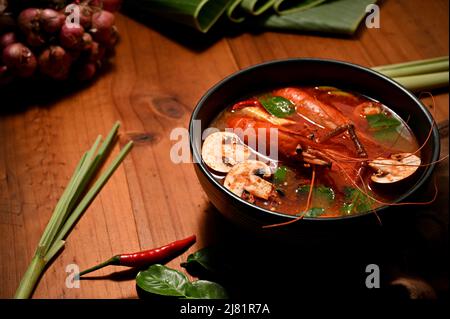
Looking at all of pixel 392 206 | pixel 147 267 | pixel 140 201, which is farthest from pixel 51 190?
pixel 392 206

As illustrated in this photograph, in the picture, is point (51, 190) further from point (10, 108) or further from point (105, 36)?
point (105, 36)

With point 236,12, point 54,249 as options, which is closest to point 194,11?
point 236,12

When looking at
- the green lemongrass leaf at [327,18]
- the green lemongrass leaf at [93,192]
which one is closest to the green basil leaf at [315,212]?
the green lemongrass leaf at [93,192]

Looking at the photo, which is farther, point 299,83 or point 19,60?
point 19,60

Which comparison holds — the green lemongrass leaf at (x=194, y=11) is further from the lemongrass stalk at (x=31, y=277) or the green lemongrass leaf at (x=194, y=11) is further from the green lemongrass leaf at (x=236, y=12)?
the lemongrass stalk at (x=31, y=277)

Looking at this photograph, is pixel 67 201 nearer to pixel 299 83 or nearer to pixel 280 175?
pixel 280 175

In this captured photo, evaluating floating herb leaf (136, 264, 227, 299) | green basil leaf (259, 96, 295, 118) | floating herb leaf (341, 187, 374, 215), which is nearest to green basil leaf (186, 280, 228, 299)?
floating herb leaf (136, 264, 227, 299)
